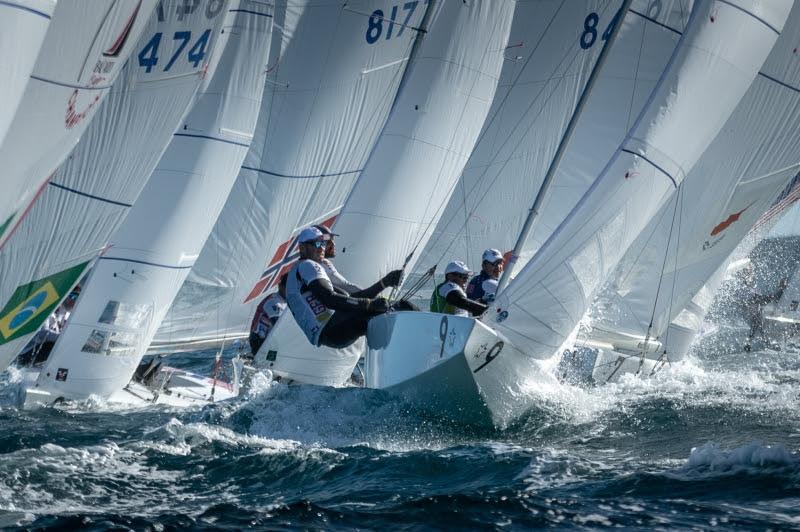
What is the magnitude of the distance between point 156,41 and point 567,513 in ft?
11.1

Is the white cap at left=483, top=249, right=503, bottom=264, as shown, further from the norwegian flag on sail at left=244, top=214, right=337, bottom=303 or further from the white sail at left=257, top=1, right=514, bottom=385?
the norwegian flag on sail at left=244, top=214, right=337, bottom=303

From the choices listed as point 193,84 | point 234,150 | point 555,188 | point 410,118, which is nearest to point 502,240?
point 555,188

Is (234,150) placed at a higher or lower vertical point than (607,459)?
higher

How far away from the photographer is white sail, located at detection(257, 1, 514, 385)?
9711 mm

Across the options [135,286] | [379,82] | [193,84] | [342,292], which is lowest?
[135,286]

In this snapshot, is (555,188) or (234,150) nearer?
(234,150)

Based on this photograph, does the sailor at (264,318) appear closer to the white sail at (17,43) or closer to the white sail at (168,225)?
the white sail at (168,225)

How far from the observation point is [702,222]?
10.8m

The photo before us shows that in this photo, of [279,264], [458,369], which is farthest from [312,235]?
[279,264]

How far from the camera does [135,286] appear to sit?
9062mm

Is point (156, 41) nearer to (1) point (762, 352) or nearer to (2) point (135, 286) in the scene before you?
(2) point (135, 286)

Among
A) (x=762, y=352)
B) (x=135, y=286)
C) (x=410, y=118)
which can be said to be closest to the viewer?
(x=135, y=286)

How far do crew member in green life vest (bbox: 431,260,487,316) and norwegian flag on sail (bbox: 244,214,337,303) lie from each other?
292 cm

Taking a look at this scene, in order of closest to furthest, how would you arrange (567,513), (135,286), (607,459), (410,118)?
(567,513)
(607,459)
(135,286)
(410,118)
